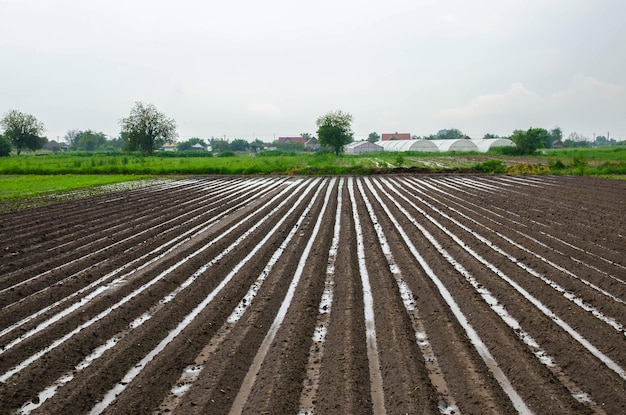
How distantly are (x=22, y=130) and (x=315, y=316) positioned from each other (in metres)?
78.7

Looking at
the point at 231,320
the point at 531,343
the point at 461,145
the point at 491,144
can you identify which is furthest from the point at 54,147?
the point at 531,343

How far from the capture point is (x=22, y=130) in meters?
73.9

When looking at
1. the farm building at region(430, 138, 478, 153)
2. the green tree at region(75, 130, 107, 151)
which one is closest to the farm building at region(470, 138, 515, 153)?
the farm building at region(430, 138, 478, 153)

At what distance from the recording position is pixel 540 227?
1359 centimetres

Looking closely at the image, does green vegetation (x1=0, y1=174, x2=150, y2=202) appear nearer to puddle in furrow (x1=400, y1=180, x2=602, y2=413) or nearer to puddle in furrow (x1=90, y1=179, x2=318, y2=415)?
puddle in furrow (x1=90, y1=179, x2=318, y2=415)

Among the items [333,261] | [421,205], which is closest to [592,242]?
[333,261]

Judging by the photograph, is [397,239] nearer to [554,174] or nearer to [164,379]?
[164,379]

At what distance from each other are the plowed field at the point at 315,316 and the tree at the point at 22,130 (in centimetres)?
6774

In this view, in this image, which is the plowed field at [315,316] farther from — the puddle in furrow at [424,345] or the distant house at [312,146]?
the distant house at [312,146]

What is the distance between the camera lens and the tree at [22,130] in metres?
73.1

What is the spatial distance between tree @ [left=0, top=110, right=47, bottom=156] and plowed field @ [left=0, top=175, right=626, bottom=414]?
→ 67.7 metres

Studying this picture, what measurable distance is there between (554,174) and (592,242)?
2501 centimetres

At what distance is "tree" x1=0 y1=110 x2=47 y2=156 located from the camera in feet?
240

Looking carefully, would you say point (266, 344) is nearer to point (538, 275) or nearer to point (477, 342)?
point (477, 342)
